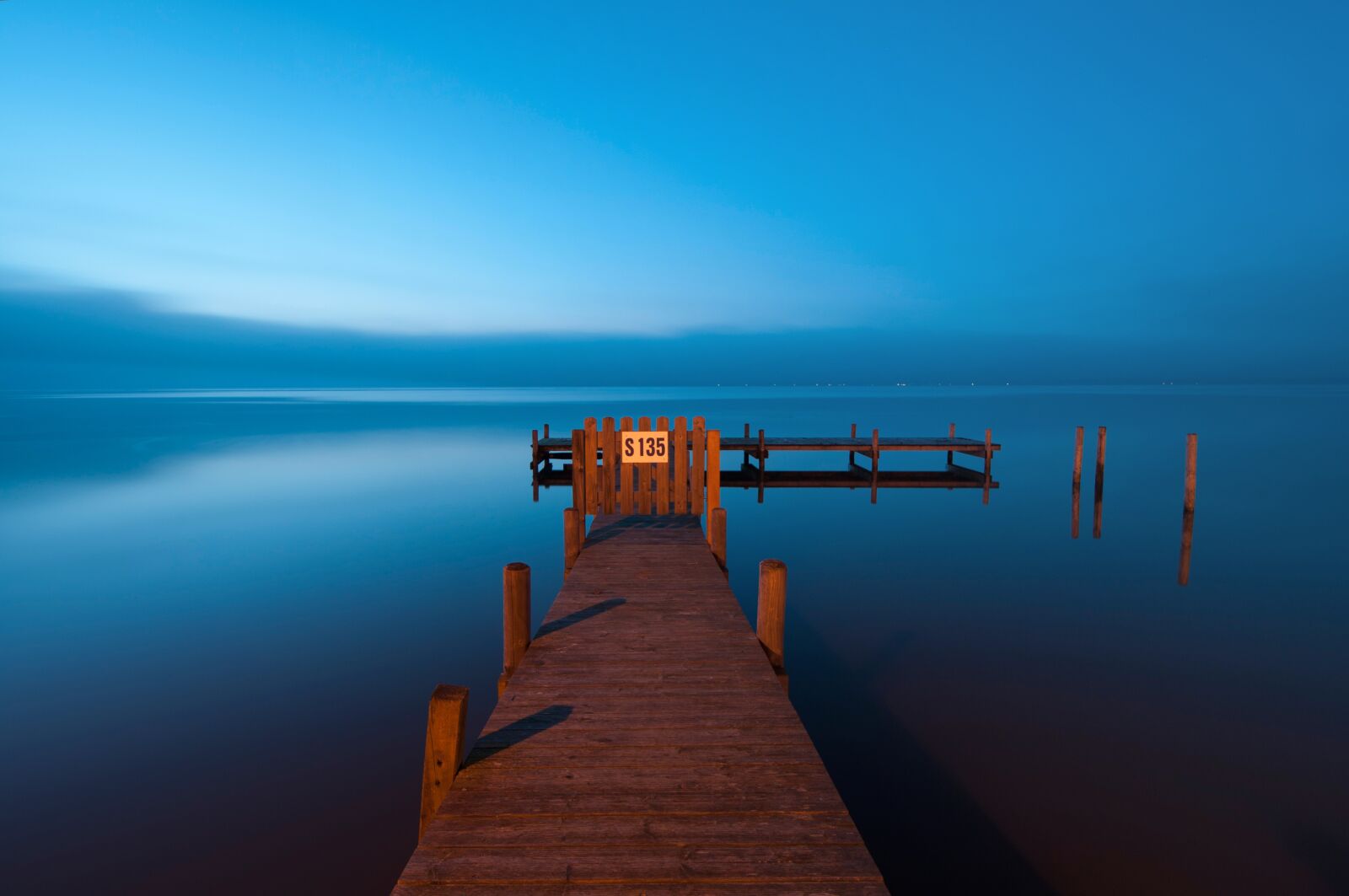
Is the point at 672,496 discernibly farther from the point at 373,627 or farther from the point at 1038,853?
the point at 1038,853

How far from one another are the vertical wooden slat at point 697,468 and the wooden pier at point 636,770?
4.67m

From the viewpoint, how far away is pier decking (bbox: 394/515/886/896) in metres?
3.37

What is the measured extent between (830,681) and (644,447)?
5.04 m

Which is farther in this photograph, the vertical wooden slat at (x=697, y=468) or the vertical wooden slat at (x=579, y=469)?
the vertical wooden slat at (x=697, y=468)

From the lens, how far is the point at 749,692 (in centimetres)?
550

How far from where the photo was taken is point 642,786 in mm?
4141

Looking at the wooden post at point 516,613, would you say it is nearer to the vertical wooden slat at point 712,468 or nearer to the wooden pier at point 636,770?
the wooden pier at point 636,770

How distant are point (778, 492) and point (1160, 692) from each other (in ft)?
57.5

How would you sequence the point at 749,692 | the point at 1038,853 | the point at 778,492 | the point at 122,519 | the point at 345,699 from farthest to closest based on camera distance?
the point at 778,492, the point at 122,519, the point at 345,699, the point at 1038,853, the point at 749,692

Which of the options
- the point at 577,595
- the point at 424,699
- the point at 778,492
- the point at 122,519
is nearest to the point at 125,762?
the point at 424,699

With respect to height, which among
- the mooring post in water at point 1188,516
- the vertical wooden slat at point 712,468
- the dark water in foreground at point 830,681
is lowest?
the dark water in foreground at point 830,681

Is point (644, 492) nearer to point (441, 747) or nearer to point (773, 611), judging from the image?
point (773, 611)

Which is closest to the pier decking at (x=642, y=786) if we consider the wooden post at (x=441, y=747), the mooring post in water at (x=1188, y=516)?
the wooden post at (x=441, y=747)

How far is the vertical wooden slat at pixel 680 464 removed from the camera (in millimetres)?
11953
